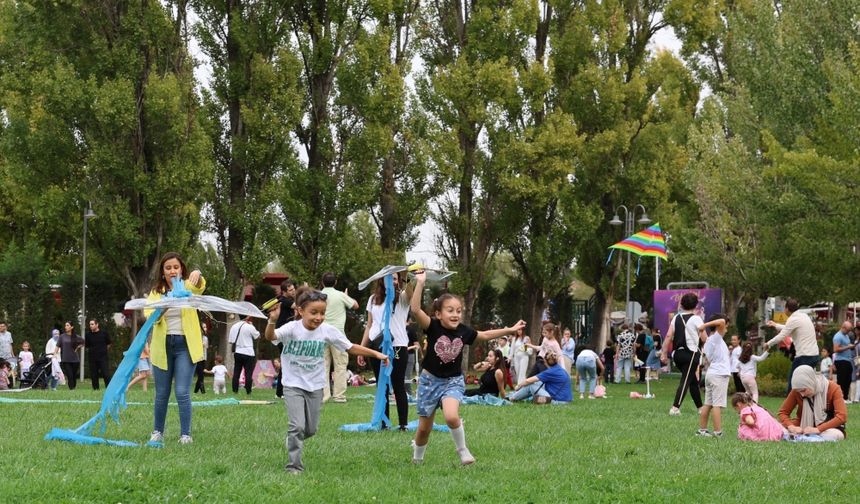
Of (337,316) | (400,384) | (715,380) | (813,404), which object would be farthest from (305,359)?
(337,316)

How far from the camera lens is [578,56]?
41.4 m

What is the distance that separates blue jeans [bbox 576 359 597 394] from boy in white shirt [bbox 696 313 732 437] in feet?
32.6

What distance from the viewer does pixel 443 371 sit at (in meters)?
10.3

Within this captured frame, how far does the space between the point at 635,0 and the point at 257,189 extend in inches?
647

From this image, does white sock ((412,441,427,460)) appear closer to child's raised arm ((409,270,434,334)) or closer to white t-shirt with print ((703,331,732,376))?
child's raised arm ((409,270,434,334))

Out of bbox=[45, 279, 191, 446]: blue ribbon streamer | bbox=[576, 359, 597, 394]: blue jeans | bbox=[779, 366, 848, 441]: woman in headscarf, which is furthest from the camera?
bbox=[576, 359, 597, 394]: blue jeans

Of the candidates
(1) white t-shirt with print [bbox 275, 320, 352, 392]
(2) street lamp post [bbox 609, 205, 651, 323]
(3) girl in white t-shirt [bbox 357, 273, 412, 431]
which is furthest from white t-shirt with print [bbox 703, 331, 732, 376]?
(2) street lamp post [bbox 609, 205, 651, 323]

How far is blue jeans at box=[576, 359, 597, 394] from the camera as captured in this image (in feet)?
Result: 82.4

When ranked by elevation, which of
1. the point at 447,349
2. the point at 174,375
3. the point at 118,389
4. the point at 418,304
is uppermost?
the point at 418,304

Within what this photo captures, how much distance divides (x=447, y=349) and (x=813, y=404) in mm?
6649

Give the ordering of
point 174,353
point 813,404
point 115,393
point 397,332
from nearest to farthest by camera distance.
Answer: point 174,353
point 115,393
point 397,332
point 813,404

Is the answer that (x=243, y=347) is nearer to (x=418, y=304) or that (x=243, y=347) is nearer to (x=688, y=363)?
(x=688, y=363)

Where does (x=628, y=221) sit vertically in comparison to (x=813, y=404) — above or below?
above

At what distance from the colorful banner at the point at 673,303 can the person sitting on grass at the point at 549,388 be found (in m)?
14.0
